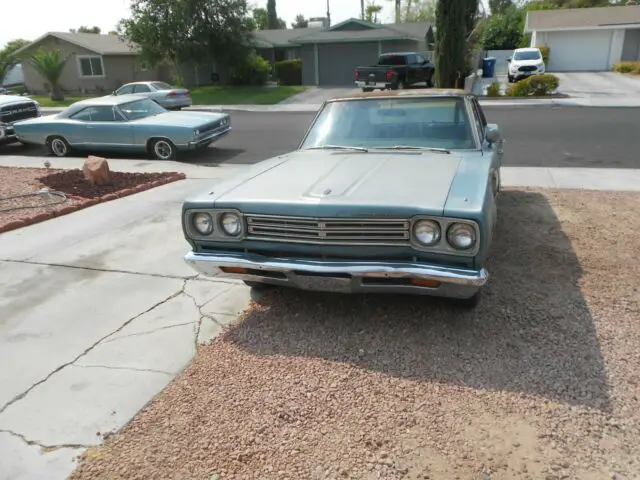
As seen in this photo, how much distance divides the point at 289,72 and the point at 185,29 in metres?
7.96

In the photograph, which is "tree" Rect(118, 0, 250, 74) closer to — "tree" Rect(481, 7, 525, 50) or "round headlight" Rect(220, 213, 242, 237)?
"tree" Rect(481, 7, 525, 50)

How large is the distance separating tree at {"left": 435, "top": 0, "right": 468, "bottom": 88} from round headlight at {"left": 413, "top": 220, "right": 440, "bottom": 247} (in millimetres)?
19673

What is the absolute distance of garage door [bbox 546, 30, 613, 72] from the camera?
113 feet

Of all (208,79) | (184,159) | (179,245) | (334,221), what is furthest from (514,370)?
(208,79)

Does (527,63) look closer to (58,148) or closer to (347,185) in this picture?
(58,148)

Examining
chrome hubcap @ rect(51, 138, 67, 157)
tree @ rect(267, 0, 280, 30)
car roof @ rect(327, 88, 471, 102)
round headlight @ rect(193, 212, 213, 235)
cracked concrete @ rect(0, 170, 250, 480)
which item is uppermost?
tree @ rect(267, 0, 280, 30)

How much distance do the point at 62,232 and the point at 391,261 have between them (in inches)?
188

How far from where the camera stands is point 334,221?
3.36m

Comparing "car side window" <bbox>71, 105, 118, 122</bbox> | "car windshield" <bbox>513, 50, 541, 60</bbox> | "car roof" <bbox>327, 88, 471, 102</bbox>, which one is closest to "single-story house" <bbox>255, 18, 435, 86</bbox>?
"car windshield" <bbox>513, 50, 541, 60</bbox>

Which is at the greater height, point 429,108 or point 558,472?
point 429,108

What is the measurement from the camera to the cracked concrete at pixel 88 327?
116 inches

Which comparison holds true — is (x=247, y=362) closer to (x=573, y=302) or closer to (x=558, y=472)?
(x=558, y=472)

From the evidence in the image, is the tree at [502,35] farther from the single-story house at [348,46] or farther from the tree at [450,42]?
the tree at [450,42]

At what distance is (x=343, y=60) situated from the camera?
33.1 m
